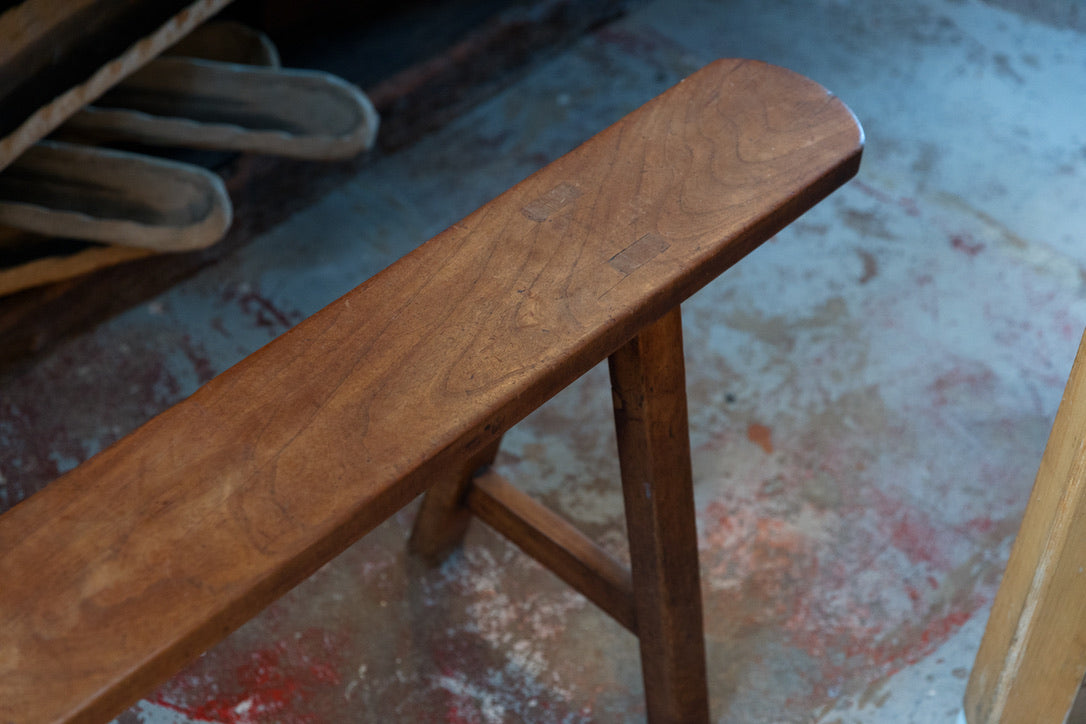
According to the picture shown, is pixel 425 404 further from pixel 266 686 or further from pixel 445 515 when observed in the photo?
pixel 266 686

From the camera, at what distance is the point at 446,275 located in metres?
1.17

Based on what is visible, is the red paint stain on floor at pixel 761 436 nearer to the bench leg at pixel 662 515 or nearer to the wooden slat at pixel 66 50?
the bench leg at pixel 662 515

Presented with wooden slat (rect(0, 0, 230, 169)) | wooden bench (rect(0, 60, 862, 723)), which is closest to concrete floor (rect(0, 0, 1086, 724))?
wooden bench (rect(0, 60, 862, 723))

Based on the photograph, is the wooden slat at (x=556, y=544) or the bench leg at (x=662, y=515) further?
the wooden slat at (x=556, y=544)

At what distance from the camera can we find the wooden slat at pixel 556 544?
1.57 meters

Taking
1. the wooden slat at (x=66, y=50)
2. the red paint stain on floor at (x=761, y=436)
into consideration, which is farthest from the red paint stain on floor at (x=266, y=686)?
the wooden slat at (x=66, y=50)

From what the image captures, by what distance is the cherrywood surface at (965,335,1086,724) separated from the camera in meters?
1.25

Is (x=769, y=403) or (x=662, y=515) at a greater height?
(x=662, y=515)

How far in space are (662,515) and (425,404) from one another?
46 centimetres

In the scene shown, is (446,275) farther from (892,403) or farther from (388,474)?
(892,403)

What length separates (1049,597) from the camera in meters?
1.33

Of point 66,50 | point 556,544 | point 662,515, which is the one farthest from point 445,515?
point 66,50

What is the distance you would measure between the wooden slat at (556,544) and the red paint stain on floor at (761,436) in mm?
633

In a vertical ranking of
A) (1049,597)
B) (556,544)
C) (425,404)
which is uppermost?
(425,404)
